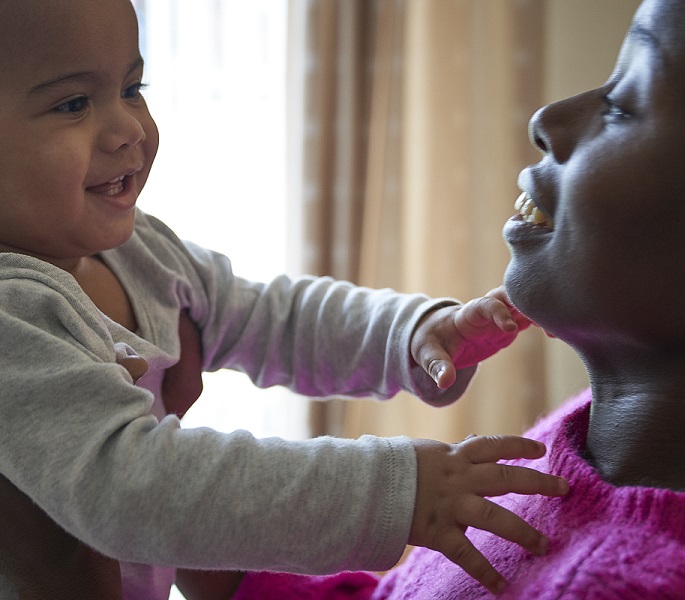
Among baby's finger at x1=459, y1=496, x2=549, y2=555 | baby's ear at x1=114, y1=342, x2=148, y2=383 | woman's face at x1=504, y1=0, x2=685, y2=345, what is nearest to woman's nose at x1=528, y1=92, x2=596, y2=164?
woman's face at x1=504, y1=0, x2=685, y2=345

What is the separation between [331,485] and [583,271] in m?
0.27

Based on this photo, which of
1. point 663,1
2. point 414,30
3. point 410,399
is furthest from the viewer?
point 410,399

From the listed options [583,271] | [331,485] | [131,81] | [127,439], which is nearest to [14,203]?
[131,81]

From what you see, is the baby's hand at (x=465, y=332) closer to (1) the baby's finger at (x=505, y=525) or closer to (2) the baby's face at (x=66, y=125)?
(1) the baby's finger at (x=505, y=525)

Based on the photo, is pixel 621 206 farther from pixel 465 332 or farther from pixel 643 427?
pixel 465 332

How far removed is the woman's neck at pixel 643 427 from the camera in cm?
67

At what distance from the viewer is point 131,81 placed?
96 cm

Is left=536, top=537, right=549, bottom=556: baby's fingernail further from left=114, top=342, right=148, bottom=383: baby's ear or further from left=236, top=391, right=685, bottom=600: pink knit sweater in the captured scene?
left=114, top=342, right=148, bottom=383: baby's ear

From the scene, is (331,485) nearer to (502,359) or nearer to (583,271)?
(583,271)

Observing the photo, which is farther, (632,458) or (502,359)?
(502,359)

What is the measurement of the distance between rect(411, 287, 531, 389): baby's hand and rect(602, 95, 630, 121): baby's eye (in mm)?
268

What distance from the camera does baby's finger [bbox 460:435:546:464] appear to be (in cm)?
70

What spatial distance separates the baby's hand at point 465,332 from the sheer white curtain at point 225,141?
1.47 meters

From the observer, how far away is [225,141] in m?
2.44
